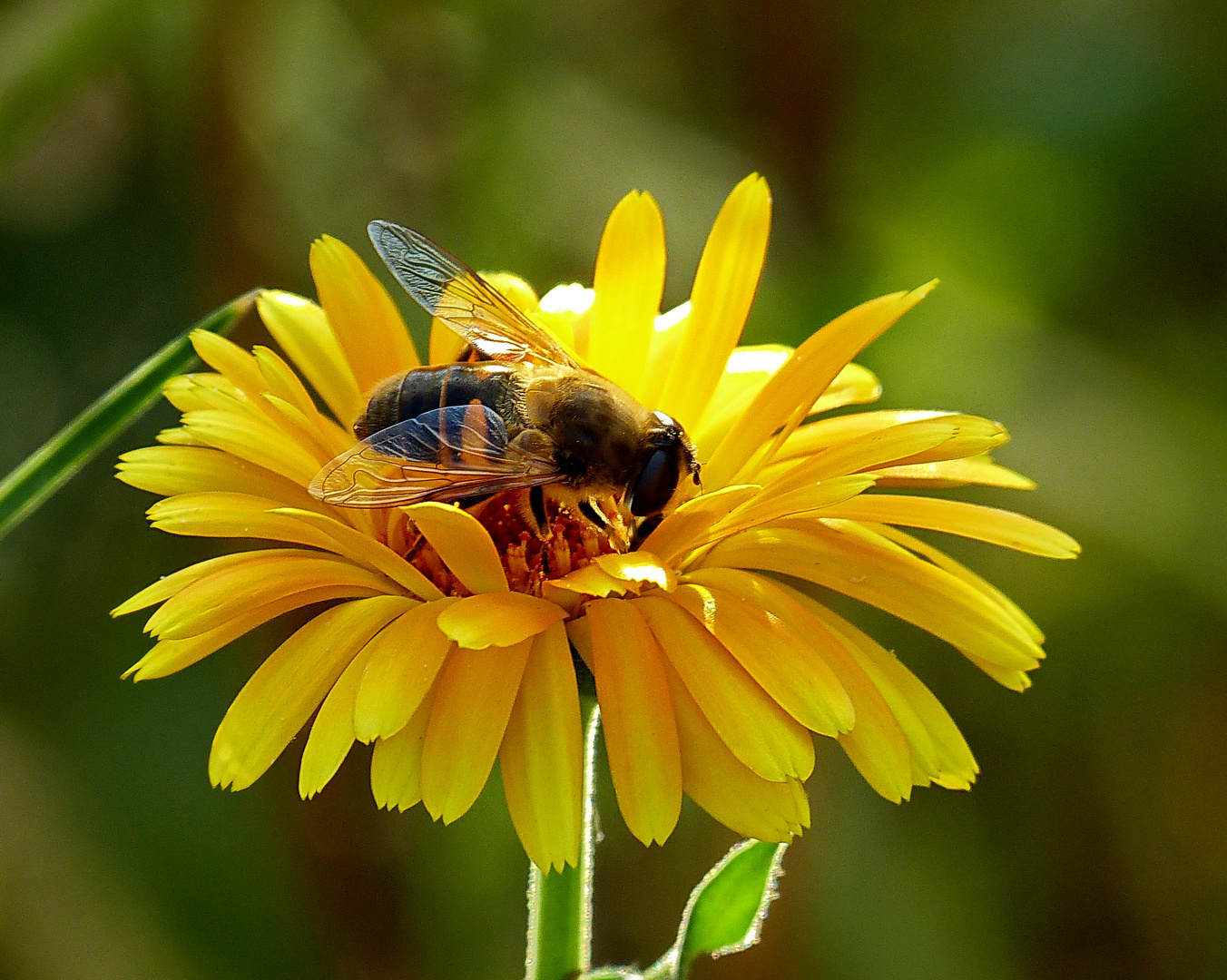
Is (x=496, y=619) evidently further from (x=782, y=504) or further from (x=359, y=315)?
(x=359, y=315)

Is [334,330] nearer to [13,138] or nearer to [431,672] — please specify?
[431,672]

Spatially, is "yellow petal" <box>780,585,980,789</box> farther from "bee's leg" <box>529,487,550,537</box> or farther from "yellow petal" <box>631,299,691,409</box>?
"yellow petal" <box>631,299,691,409</box>

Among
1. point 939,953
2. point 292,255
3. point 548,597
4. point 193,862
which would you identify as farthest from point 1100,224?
point 193,862

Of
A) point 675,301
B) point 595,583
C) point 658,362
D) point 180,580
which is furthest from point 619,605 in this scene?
point 675,301

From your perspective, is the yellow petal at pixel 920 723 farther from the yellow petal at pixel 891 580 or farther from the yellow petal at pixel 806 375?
the yellow petal at pixel 806 375

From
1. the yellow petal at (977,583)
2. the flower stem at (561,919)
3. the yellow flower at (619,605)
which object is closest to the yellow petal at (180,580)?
the yellow flower at (619,605)

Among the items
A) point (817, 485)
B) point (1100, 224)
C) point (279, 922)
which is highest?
point (1100, 224)

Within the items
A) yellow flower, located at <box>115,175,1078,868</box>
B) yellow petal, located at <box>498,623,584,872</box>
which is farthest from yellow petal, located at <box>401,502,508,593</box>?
yellow petal, located at <box>498,623,584,872</box>
